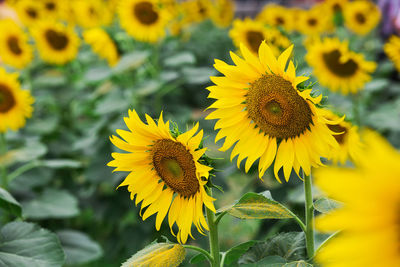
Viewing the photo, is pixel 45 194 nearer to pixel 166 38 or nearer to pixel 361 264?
pixel 166 38

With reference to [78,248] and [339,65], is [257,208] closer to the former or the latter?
[78,248]

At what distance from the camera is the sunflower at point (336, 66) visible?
1680 millimetres

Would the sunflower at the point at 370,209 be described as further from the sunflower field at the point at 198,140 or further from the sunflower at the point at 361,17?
the sunflower at the point at 361,17

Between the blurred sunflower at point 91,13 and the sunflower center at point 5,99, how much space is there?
1222mm

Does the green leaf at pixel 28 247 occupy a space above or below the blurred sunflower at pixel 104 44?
below

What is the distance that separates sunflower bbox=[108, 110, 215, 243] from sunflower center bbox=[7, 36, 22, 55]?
1748 millimetres

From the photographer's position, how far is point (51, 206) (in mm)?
1538

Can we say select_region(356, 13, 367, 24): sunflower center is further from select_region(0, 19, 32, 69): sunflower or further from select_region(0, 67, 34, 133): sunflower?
select_region(0, 67, 34, 133): sunflower

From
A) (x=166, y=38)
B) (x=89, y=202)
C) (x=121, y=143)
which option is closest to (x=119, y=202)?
(x=89, y=202)

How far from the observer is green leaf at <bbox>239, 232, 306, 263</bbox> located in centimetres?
73

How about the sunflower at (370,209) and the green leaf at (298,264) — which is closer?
the sunflower at (370,209)

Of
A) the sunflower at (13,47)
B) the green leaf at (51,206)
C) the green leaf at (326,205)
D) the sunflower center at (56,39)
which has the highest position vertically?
the sunflower center at (56,39)

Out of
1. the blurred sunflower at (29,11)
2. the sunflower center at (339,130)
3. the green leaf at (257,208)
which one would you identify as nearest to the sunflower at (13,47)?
the blurred sunflower at (29,11)

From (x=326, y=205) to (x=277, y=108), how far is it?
152mm
